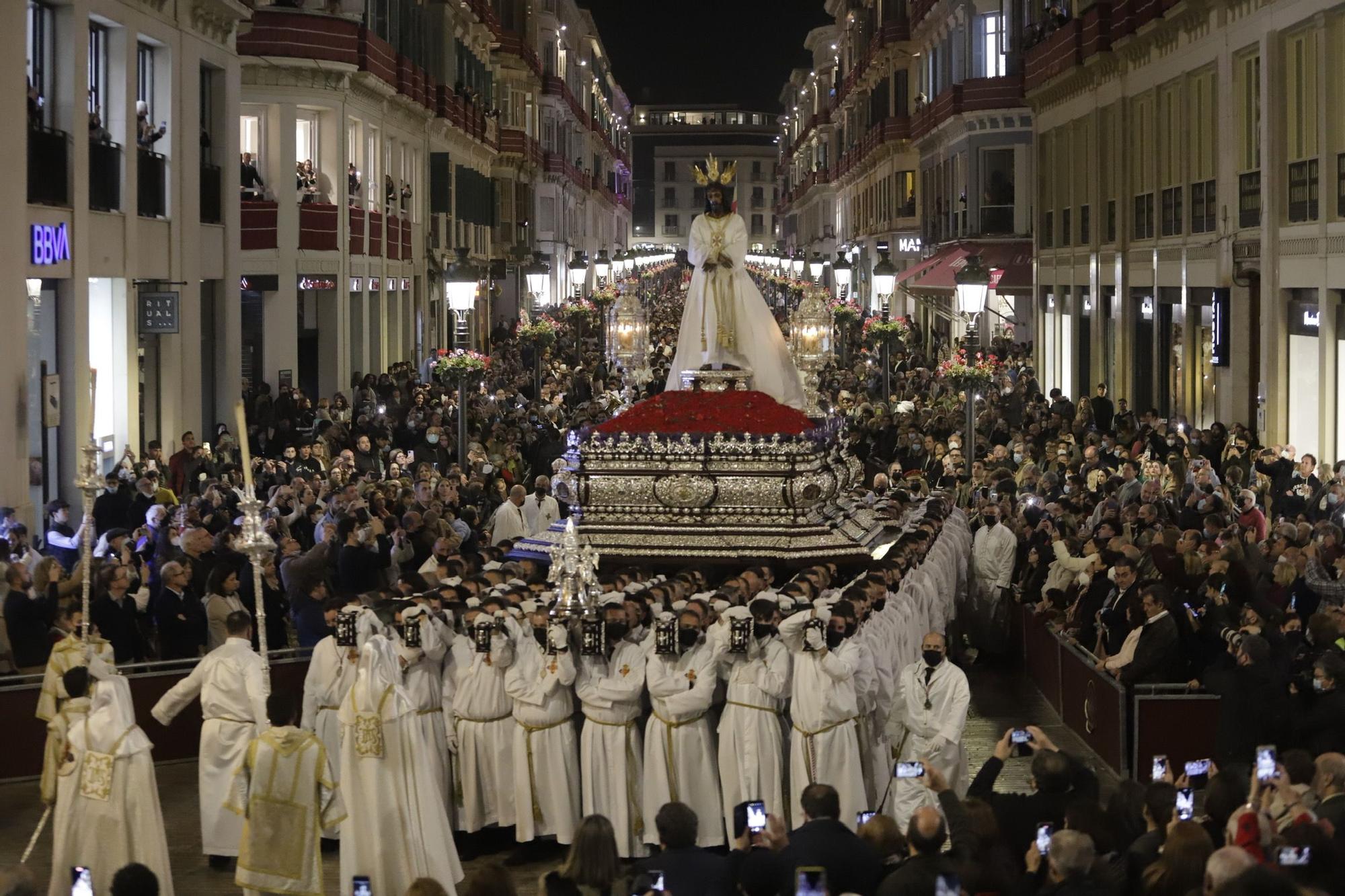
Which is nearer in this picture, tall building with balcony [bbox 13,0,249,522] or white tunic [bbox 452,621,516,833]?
white tunic [bbox 452,621,516,833]

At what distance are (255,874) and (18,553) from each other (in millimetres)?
7206

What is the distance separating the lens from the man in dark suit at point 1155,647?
13508 mm

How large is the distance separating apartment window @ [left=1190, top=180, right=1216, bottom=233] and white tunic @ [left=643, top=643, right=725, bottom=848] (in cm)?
1959

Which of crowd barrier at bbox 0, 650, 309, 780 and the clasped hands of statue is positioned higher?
the clasped hands of statue

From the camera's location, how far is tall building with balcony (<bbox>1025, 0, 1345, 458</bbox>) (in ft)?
80.0

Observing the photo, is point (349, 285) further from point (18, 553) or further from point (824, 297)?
point (18, 553)

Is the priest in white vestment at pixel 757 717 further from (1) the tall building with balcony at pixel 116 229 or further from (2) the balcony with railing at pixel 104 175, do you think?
(2) the balcony with railing at pixel 104 175

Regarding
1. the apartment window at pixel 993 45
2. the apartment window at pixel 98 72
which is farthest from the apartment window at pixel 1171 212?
the apartment window at pixel 98 72

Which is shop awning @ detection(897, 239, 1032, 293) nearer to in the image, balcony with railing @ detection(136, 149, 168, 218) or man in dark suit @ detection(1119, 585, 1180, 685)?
balcony with railing @ detection(136, 149, 168, 218)

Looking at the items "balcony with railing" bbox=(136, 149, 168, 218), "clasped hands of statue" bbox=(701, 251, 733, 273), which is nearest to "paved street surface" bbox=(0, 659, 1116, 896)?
"clasped hands of statue" bbox=(701, 251, 733, 273)

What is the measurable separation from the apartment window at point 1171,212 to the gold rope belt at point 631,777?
21609 mm

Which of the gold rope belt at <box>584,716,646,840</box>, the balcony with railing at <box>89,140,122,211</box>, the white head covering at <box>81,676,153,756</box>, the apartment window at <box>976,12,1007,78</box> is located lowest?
the gold rope belt at <box>584,716,646,840</box>

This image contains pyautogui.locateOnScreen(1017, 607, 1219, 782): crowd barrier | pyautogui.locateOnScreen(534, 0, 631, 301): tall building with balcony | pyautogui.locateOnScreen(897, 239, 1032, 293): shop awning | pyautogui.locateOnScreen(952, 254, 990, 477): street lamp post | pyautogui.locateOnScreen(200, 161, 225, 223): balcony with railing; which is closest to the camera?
pyautogui.locateOnScreen(1017, 607, 1219, 782): crowd barrier

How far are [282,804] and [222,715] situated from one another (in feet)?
5.85
